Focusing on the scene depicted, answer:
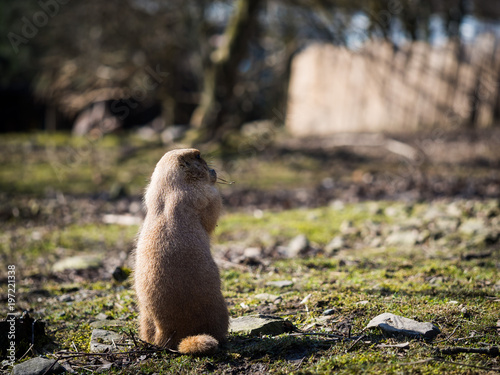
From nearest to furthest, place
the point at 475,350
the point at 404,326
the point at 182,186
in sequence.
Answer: the point at 475,350
the point at 404,326
the point at 182,186

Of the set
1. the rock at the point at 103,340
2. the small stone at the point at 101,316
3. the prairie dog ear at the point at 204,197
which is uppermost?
the prairie dog ear at the point at 204,197

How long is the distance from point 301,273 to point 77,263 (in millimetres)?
2850

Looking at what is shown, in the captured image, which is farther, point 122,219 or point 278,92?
point 278,92

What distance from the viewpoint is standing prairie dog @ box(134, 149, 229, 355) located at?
3.06 m

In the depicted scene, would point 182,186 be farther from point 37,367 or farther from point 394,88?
point 394,88

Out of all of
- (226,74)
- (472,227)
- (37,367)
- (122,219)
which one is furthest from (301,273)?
(226,74)

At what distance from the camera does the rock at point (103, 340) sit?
335 cm

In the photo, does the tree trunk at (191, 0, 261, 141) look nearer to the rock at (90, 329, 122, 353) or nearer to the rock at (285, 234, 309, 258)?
the rock at (285, 234, 309, 258)

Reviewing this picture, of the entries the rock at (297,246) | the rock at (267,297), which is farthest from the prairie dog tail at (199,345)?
the rock at (297,246)

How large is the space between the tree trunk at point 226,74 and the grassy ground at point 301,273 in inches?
88.2

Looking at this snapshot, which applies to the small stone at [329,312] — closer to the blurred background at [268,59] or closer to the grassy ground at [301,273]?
the grassy ground at [301,273]

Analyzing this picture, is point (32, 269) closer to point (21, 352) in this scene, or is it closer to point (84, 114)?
point (21, 352)

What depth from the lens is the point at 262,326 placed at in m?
3.38

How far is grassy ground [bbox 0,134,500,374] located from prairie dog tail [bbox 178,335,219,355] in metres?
0.08
